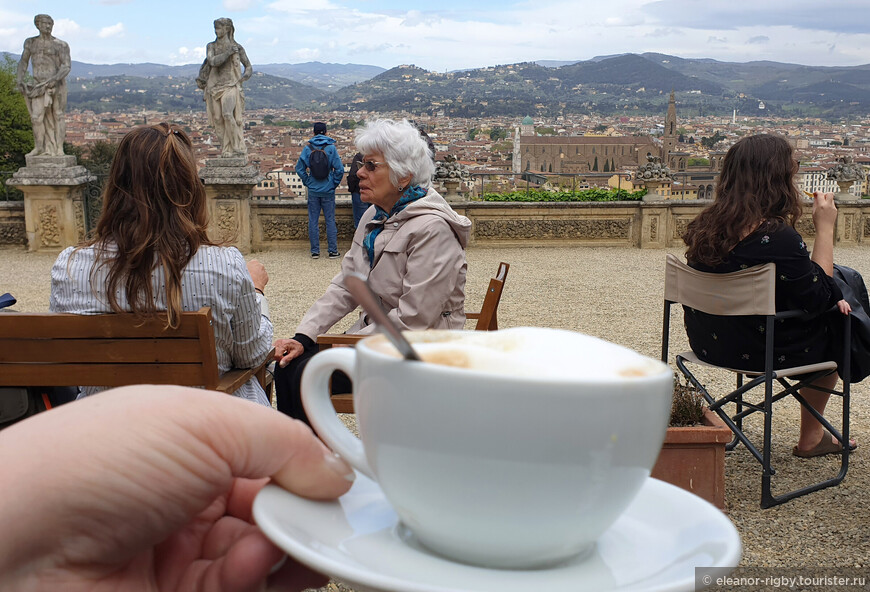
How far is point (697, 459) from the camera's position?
3367 millimetres

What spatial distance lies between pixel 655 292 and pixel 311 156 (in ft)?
16.1

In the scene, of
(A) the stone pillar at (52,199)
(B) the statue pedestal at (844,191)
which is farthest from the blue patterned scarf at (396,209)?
(B) the statue pedestal at (844,191)

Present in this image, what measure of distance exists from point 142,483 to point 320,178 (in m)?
11.1

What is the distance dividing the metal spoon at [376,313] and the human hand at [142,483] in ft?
0.46

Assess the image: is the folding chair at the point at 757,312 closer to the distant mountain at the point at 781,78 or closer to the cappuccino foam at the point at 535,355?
the cappuccino foam at the point at 535,355

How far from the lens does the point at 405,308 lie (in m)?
3.41

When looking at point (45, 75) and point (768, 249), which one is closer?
point (768, 249)

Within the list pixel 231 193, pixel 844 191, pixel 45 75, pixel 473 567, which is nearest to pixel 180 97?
pixel 45 75

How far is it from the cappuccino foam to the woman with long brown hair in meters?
2.21

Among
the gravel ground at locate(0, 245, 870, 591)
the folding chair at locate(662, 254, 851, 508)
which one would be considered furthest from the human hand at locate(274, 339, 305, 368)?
the folding chair at locate(662, 254, 851, 508)

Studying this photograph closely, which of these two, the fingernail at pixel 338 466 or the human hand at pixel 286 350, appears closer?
the fingernail at pixel 338 466

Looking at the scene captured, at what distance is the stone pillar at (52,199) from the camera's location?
12078mm

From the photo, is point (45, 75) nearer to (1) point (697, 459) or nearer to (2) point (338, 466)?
(1) point (697, 459)

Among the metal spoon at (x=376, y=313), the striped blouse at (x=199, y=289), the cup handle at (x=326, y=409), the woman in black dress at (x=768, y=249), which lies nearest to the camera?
the metal spoon at (x=376, y=313)
